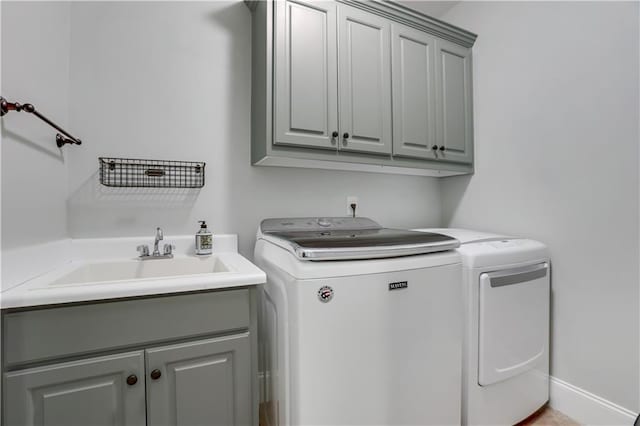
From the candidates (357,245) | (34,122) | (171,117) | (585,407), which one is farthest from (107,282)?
(585,407)

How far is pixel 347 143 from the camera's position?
1.58 m

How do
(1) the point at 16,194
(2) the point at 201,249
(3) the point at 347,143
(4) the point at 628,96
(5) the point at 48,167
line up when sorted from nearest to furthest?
(1) the point at 16,194 → (5) the point at 48,167 → (4) the point at 628,96 → (2) the point at 201,249 → (3) the point at 347,143

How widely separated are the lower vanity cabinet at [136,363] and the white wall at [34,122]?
0.35 m

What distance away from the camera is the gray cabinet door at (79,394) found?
790 millimetres

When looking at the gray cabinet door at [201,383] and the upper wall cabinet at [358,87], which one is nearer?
the gray cabinet door at [201,383]

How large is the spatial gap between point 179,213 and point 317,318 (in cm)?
103

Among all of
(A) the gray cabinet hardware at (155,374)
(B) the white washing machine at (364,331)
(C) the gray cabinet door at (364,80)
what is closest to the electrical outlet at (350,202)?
(C) the gray cabinet door at (364,80)

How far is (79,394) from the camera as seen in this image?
0.84 metres

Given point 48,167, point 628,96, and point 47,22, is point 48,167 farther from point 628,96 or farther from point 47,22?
point 628,96

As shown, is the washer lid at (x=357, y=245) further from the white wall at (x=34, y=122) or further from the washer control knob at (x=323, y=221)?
the white wall at (x=34, y=122)

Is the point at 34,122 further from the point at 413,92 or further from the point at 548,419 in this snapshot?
the point at 548,419

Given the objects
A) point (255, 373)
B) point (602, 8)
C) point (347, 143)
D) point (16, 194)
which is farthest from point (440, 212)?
point (16, 194)

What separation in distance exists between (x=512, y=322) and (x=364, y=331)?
2.83ft

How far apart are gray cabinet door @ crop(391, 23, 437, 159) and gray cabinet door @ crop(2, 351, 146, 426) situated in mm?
1649
